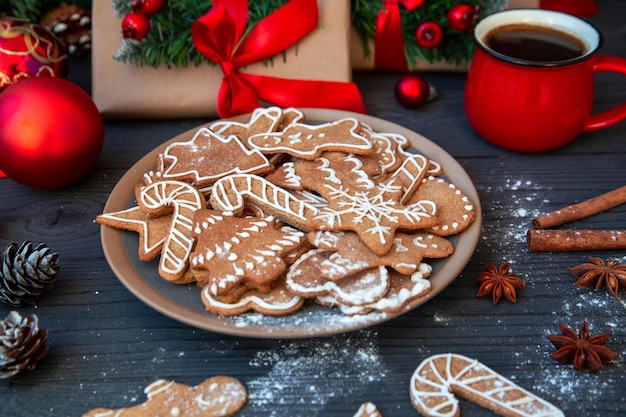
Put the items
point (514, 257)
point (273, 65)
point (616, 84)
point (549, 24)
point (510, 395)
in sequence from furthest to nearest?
Answer: point (616, 84) → point (273, 65) → point (549, 24) → point (514, 257) → point (510, 395)

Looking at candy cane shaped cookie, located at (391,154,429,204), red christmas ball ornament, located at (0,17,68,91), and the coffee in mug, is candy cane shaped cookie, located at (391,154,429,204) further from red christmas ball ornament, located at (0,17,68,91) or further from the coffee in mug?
red christmas ball ornament, located at (0,17,68,91)

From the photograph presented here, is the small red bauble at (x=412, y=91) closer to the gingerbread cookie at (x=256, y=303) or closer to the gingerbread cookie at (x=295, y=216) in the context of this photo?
the gingerbread cookie at (x=295, y=216)

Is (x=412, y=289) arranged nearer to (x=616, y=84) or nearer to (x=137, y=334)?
(x=137, y=334)

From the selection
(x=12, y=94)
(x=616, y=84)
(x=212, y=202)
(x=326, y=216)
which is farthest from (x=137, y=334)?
(x=616, y=84)

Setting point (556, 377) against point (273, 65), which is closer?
point (556, 377)

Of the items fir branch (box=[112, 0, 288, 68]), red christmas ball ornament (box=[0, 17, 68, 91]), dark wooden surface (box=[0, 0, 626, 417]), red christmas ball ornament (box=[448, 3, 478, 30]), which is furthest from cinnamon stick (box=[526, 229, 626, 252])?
red christmas ball ornament (box=[0, 17, 68, 91])

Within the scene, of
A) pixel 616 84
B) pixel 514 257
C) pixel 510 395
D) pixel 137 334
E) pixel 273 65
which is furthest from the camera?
pixel 616 84

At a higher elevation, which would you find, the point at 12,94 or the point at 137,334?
the point at 12,94
